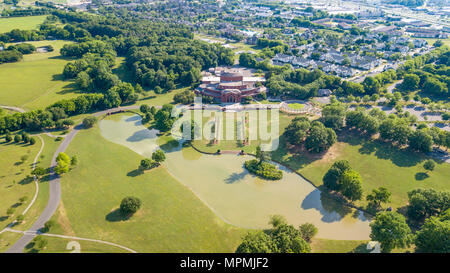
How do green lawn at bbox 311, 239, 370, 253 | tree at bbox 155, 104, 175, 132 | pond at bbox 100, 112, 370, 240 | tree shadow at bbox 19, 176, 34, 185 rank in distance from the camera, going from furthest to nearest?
tree at bbox 155, 104, 175, 132 < tree shadow at bbox 19, 176, 34, 185 < pond at bbox 100, 112, 370, 240 < green lawn at bbox 311, 239, 370, 253

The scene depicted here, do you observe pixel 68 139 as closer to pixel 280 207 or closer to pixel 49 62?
pixel 280 207

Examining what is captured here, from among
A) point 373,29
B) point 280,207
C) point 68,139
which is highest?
point 373,29

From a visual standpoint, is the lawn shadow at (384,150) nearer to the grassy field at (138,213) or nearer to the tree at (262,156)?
the tree at (262,156)

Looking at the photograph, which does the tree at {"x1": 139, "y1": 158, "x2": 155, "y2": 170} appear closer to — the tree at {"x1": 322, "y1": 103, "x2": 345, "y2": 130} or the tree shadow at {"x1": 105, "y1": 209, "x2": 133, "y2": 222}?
the tree shadow at {"x1": 105, "y1": 209, "x2": 133, "y2": 222}

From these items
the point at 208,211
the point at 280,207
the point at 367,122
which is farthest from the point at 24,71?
the point at 367,122

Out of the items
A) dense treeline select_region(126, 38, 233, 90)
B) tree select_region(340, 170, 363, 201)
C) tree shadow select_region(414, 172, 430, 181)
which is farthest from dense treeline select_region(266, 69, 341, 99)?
tree select_region(340, 170, 363, 201)

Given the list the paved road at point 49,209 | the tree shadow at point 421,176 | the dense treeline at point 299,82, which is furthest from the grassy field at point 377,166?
the paved road at point 49,209
